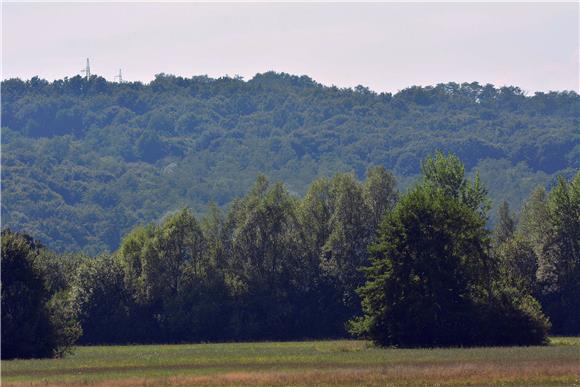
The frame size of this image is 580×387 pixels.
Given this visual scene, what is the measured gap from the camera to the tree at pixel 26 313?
87438mm

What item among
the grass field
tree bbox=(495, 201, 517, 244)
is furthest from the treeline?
tree bbox=(495, 201, 517, 244)

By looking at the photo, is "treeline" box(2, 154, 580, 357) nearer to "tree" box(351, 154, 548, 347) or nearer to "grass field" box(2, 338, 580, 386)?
"tree" box(351, 154, 548, 347)

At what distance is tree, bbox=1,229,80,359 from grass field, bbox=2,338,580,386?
7.41ft

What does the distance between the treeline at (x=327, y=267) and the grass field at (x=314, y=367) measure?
926 cm

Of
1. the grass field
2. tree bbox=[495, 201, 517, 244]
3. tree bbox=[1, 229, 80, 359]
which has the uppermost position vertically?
tree bbox=[495, 201, 517, 244]

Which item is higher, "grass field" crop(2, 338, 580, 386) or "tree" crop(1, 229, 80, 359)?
"tree" crop(1, 229, 80, 359)

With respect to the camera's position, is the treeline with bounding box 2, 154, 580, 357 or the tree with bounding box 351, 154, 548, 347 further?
the treeline with bounding box 2, 154, 580, 357

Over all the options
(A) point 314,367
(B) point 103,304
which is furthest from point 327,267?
(A) point 314,367

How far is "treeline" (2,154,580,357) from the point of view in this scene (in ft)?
317

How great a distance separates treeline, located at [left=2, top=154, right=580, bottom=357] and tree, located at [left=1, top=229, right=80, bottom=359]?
11503 millimetres

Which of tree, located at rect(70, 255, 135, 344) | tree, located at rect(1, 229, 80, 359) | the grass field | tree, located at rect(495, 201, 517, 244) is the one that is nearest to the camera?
the grass field

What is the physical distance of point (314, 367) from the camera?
227ft

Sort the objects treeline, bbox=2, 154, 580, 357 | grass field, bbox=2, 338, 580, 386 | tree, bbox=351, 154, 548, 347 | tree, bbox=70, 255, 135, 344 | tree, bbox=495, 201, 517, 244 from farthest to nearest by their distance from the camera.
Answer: tree, bbox=495, 201, 517, 244 → tree, bbox=70, 255, 135, 344 → treeline, bbox=2, 154, 580, 357 → tree, bbox=351, 154, 548, 347 → grass field, bbox=2, 338, 580, 386

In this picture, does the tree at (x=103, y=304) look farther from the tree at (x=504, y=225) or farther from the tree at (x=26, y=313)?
the tree at (x=504, y=225)
